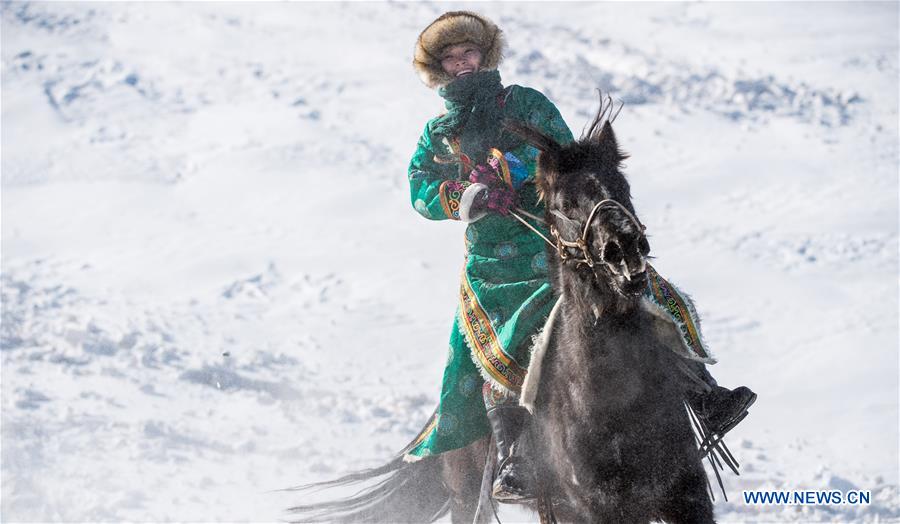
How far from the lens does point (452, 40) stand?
4.80 m

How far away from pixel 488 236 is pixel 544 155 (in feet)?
3.42

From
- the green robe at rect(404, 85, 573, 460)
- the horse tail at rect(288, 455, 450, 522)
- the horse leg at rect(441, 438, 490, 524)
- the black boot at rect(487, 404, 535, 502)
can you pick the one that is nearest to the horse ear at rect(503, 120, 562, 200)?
the green robe at rect(404, 85, 573, 460)

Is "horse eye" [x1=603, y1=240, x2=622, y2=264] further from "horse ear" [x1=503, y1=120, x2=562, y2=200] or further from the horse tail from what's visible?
the horse tail

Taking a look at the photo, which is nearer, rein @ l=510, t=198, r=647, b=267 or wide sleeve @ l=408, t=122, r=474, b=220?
Result: rein @ l=510, t=198, r=647, b=267

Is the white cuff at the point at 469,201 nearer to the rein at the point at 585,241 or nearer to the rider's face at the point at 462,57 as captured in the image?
the rein at the point at 585,241

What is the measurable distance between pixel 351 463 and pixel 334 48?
46.6 feet

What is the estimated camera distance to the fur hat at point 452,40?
15.7 ft

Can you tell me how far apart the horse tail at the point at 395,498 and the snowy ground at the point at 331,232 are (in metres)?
1.14

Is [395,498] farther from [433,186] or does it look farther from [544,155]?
[544,155]

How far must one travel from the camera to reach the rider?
14.2 feet

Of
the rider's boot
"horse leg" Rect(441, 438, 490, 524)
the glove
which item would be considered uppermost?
the glove

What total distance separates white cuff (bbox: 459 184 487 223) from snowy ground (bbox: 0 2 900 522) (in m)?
3.77

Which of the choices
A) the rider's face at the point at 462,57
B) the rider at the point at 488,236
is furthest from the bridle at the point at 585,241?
the rider's face at the point at 462,57

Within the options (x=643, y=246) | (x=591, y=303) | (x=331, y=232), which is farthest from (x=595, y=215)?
(x=331, y=232)
